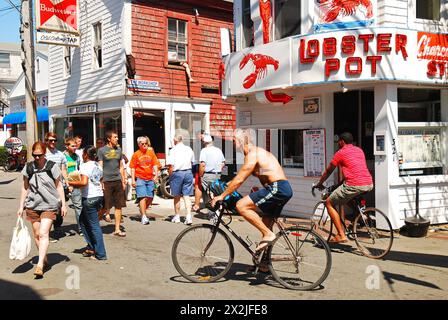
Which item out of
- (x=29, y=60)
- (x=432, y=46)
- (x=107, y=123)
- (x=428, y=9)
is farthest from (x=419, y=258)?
(x=107, y=123)

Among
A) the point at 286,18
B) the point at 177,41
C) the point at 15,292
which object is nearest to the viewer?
the point at 15,292

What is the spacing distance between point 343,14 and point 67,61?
12608mm

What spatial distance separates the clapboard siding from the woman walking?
8482 millimetres

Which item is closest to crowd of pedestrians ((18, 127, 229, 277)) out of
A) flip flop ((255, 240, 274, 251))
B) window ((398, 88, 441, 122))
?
flip flop ((255, 240, 274, 251))

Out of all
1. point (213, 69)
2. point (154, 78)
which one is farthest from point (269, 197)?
point (213, 69)

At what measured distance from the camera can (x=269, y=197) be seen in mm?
5652

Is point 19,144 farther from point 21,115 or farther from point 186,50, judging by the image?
point 186,50

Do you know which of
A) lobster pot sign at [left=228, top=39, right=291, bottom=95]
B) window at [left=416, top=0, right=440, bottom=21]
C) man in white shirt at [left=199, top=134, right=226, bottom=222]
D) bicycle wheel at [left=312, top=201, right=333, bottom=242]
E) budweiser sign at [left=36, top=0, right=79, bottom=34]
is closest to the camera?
bicycle wheel at [left=312, top=201, right=333, bottom=242]

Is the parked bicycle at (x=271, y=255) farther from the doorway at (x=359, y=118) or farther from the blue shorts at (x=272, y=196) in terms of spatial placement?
the doorway at (x=359, y=118)

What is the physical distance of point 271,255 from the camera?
5.56m

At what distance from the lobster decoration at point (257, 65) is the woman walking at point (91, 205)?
4.76 meters

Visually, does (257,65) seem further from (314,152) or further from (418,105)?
(418,105)

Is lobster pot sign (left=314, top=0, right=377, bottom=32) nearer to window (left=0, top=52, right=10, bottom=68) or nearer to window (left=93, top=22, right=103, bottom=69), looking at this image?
window (left=93, top=22, right=103, bottom=69)

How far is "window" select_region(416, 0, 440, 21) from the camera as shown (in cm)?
961
